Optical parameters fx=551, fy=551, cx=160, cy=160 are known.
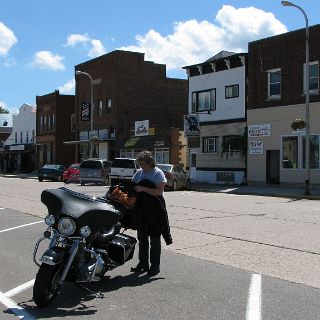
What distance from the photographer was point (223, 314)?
19.1ft

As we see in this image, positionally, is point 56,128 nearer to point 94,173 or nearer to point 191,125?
point 191,125

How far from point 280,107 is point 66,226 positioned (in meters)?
27.1

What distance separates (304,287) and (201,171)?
1220 inches

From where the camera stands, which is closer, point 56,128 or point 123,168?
point 123,168

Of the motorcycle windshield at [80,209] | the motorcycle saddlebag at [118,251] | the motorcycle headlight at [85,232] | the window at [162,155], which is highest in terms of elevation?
the window at [162,155]

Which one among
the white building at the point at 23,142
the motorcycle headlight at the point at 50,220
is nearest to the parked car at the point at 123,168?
the motorcycle headlight at the point at 50,220

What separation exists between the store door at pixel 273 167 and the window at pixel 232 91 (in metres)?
4.82

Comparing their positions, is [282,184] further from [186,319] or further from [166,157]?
[186,319]

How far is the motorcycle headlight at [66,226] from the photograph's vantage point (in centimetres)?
618

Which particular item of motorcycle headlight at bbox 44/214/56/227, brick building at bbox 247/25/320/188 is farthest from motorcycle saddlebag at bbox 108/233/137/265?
brick building at bbox 247/25/320/188

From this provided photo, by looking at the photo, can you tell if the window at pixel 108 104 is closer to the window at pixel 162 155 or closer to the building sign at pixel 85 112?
the building sign at pixel 85 112

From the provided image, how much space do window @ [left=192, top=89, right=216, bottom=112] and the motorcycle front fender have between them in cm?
3169

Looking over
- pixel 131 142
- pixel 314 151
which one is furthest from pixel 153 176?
pixel 131 142

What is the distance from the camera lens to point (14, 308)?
6.08m
